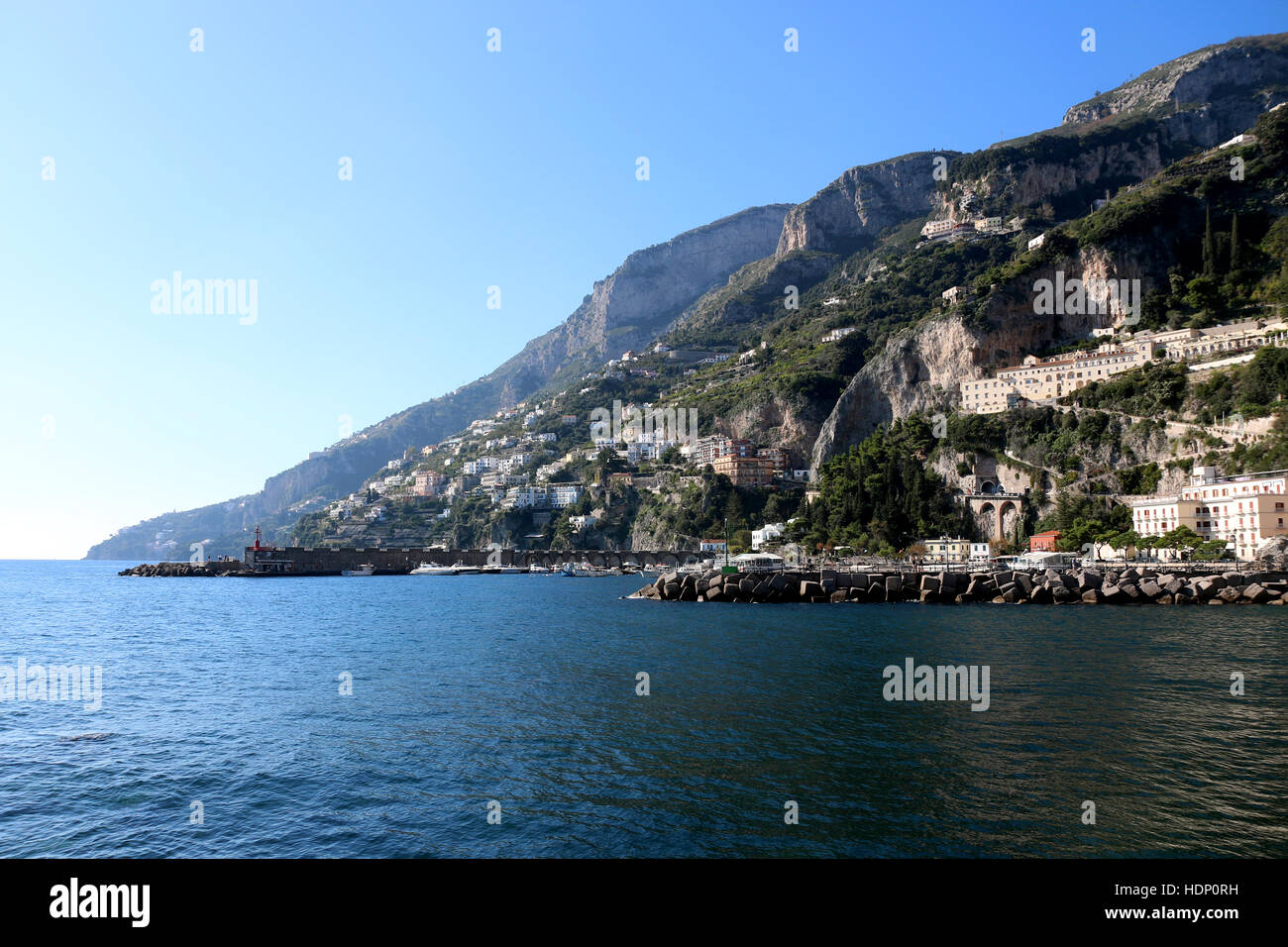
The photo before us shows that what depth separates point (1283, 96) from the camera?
479 feet

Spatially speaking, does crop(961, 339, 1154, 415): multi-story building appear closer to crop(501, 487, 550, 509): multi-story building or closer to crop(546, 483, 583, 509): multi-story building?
crop(546, 483, 583, 509): multi-story building

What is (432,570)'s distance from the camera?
138125 millimetres

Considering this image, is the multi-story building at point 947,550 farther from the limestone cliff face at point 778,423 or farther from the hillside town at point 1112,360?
the limestone cliff face at point 778,423

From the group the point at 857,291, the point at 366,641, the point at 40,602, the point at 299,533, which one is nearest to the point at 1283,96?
the point at 857,291

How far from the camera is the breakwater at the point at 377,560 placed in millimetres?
129125

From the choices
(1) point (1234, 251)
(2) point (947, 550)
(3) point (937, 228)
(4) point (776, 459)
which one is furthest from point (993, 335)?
(3) point (937, 228)

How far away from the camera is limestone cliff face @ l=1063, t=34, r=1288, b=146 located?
14938 cm

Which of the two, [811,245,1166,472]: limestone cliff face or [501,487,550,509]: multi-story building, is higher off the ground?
[811,245,1166,472]: limestone cliff face

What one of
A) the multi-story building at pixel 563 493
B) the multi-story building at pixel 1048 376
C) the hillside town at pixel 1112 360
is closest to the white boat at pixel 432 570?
the multi-story building at pixel 563 493

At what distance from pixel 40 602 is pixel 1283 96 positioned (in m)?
207

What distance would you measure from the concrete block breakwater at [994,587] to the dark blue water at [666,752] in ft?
50.6

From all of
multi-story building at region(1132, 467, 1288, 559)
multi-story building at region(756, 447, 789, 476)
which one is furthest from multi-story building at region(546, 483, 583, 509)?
multi-story building at region(1132, 467, 1288, 559)

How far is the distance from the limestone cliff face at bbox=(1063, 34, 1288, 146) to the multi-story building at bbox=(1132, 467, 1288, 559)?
399 feet
